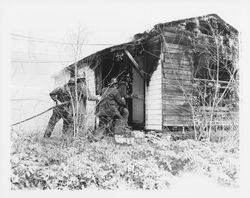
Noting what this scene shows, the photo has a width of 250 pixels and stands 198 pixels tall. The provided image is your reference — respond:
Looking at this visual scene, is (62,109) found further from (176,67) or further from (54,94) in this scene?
(176,67)

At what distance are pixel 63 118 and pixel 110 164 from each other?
1.50 metres

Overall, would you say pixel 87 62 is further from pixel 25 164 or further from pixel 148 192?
pixel 148 192

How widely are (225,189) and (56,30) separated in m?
4.66

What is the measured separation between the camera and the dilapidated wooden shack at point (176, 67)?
755 centimetres

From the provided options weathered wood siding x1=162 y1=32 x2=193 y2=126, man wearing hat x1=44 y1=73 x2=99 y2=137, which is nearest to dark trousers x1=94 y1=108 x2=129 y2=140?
man wearing hat x1=44 y1=73 x2=99 y2=137

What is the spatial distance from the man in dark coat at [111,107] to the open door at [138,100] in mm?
1095

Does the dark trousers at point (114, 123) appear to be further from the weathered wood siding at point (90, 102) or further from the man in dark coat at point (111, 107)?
the weathered wood siding at point (90, 102)

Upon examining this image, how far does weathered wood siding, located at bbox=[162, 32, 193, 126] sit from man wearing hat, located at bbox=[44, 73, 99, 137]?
6.84 feet

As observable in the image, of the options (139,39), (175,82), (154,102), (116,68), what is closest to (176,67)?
(175,82)

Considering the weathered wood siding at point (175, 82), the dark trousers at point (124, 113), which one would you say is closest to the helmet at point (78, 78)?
the dark trousers at point (124, 113)

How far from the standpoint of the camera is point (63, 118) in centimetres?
641

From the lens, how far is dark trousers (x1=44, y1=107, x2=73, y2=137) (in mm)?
6309

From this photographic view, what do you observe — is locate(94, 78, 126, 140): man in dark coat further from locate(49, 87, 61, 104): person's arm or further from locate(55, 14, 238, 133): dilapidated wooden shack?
locate(49, 87, 61, 104): person's arm

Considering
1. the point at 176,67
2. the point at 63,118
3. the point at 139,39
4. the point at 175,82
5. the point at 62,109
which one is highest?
the point at 139,39
